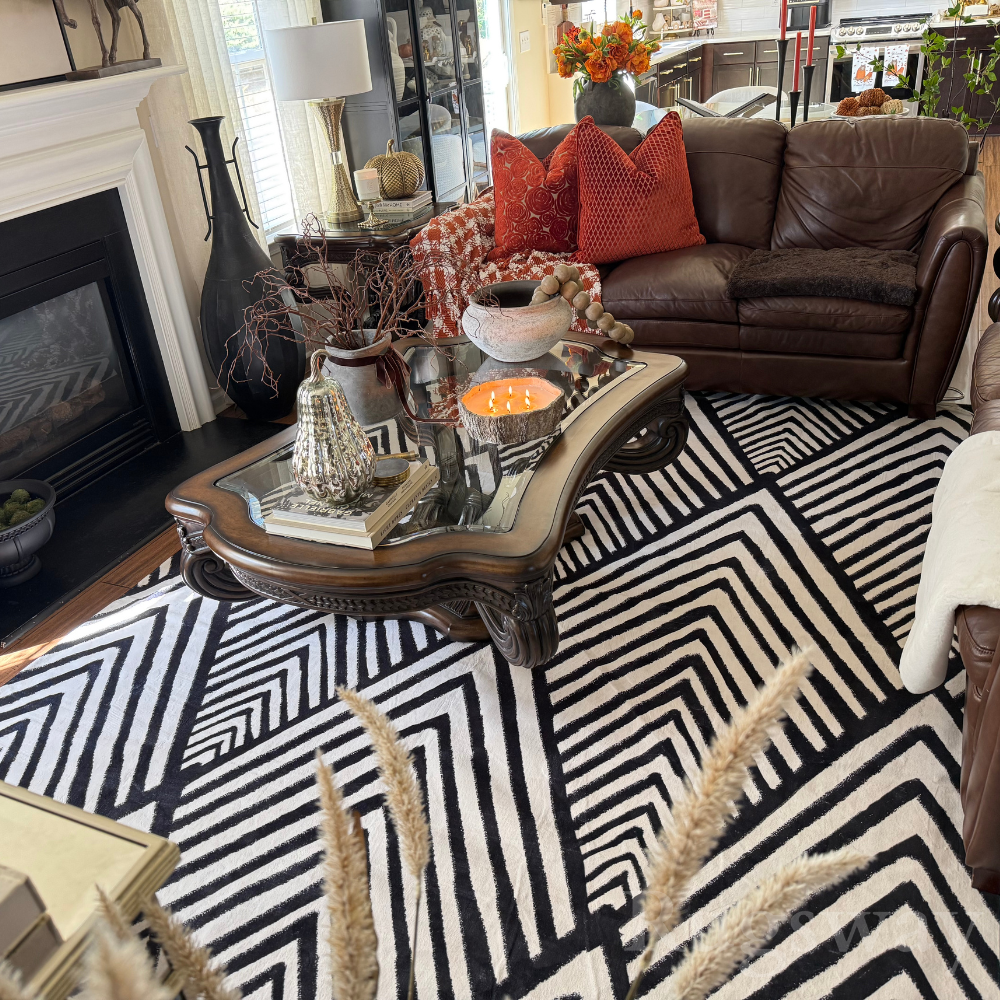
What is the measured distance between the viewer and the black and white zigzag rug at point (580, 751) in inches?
57.3

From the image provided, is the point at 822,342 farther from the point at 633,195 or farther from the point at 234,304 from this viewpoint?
the point at 234,304

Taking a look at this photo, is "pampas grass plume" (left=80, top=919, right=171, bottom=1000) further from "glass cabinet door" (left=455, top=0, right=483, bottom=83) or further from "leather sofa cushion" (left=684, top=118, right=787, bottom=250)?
"glass cabinet door" (left=455, top=0, right=483, bottom=83)

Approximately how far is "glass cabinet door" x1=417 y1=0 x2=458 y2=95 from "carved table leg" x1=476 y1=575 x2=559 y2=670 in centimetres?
345

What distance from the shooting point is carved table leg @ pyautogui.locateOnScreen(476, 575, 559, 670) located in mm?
1643

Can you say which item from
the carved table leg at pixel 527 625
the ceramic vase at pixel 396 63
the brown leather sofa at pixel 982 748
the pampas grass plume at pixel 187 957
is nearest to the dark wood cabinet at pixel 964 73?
the ceramic vase at pixel 396 63

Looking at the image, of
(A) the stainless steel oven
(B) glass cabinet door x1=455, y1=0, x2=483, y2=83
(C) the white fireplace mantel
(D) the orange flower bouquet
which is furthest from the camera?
(A) the stainless steel oven

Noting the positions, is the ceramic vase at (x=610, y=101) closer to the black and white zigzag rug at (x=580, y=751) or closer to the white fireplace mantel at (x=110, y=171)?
the white fireplace mantel at (x=110, y=171)

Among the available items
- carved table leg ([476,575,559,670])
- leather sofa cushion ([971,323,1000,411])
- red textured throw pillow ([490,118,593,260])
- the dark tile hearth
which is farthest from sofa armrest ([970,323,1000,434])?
the dark tile hearth

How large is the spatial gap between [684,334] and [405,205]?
1323 mm

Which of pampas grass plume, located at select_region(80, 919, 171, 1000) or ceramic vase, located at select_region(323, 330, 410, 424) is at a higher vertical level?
pampas grass plume, located at select_region(80, 919, 171, 1000)

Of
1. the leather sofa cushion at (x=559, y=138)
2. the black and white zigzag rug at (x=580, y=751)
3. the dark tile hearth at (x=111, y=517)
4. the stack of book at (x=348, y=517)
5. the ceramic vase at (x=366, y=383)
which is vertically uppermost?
the leather sofa cushion at (x=559, y=138)

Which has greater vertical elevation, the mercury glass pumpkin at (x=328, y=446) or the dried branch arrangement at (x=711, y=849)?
the dried branch arrangement at (x=711, y=849)

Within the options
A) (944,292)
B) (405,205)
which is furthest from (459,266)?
(944,292)

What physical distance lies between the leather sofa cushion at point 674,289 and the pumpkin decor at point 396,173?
41.7 inches
